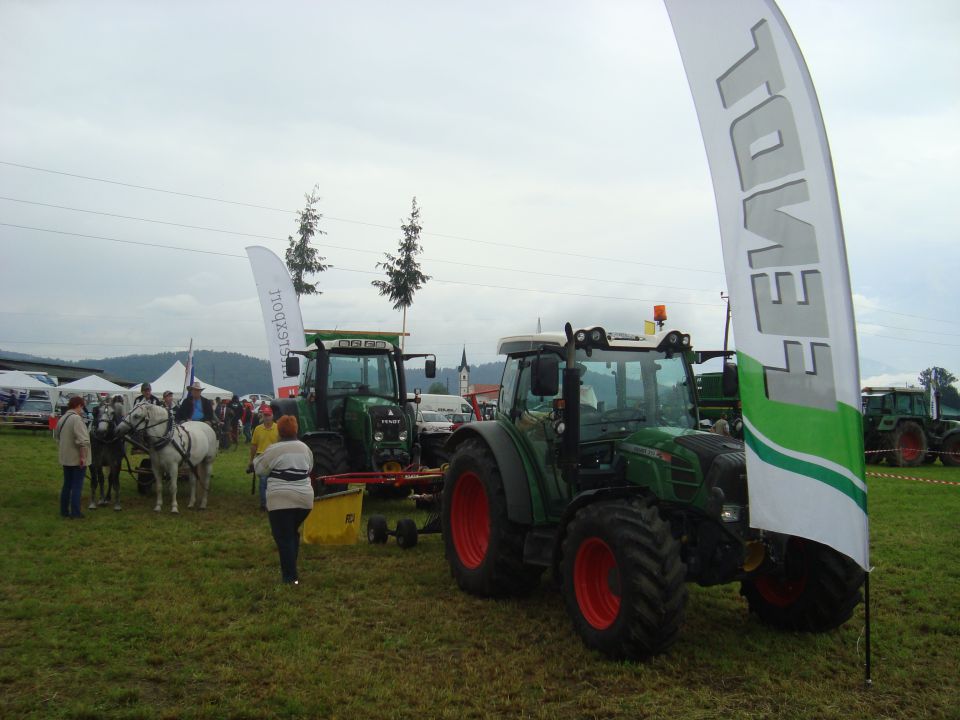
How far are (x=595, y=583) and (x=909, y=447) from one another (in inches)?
699

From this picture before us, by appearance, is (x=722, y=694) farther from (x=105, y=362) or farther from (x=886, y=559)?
(x=105, y=362)

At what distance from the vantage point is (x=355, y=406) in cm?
1062

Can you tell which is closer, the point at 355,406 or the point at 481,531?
the point at 481,531

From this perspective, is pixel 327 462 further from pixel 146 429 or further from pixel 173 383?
pixel 173 383

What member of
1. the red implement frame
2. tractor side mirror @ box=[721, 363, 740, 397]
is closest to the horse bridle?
the red implement frame

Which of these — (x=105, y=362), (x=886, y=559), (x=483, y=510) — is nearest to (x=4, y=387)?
(x=483, y=510)

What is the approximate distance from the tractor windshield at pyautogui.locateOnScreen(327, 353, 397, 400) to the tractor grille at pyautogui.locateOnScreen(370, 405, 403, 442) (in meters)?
0.72

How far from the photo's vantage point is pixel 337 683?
430 cm

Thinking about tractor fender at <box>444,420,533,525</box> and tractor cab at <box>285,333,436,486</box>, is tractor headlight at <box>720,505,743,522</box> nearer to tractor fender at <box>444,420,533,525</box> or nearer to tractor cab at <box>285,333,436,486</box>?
tractor fender at <box>444,420,533,525</box>

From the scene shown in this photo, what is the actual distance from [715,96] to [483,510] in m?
3.92

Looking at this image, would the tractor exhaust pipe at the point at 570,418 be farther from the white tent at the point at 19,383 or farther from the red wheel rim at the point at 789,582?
the white tent at the point at 19,383

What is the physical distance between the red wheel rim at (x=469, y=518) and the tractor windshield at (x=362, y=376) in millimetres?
4507

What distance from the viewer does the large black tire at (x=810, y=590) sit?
494cm

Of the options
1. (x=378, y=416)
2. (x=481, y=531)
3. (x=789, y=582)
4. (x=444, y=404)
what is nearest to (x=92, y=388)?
(x=444, y=404)
